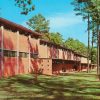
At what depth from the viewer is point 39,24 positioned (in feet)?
420

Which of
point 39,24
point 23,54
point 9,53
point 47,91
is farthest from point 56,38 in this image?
point 47,91

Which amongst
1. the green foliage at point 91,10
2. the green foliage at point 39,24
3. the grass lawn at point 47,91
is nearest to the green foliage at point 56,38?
the green foliage at point 39,24

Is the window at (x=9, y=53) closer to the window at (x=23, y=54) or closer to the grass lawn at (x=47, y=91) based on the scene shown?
the window at (x=23, y=54)

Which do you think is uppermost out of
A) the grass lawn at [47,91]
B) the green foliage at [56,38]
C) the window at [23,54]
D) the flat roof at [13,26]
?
the green foliage at [56,38]

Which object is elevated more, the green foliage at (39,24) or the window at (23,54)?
the green foliage at (39,24)

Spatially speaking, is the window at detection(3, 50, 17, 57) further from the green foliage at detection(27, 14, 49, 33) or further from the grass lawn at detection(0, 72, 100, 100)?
the green foliage at detection(27, 14, 49, 33)

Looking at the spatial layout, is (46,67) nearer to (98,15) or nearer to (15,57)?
(15,57)

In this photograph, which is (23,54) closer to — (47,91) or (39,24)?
(47,91)

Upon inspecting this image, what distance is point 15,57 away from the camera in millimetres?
45719

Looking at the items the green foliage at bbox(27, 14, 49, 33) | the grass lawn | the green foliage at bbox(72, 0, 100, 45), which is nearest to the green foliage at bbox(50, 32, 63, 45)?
the green foliage at bbox(27, 14, 49, 33)

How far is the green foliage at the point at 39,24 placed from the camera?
128 m

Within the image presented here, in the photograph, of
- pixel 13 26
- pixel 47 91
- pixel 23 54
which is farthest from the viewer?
pixel 23 54

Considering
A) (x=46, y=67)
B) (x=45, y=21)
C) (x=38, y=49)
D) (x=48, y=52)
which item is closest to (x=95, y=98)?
(x=46, y=67)

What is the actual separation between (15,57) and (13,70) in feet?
5.93
